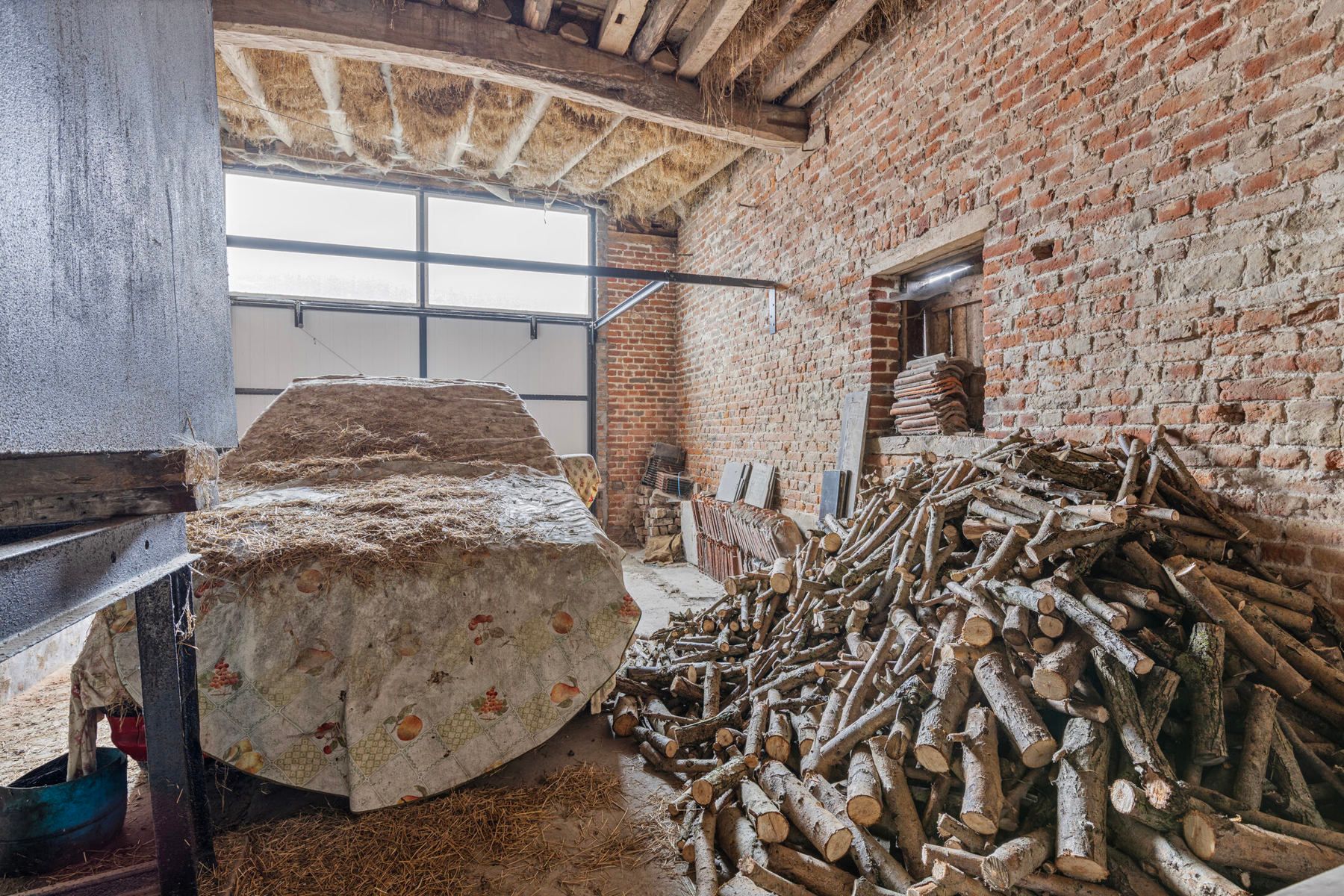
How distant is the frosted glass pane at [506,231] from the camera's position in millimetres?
7785

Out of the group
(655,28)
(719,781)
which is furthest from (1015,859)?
(655,28)

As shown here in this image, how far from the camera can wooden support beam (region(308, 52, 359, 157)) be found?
4.89m

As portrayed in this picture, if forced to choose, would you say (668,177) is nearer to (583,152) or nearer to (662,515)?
(583,152)

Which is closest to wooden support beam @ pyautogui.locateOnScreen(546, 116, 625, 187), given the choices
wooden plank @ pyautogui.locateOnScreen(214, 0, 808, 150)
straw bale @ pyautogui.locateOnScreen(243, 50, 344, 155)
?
wooden plank @ pyautogui.locateOnScreen(214, 0, 808, 150)

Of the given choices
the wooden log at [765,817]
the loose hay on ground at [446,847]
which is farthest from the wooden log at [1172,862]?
the loose hay on ground at [446,847]

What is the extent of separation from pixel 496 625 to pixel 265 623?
82cm

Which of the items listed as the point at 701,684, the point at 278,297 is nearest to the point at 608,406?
the point at 278,297

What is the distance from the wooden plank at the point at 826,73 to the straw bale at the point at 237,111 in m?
4.55

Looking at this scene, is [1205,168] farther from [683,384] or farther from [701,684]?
[683,384]

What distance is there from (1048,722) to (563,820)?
1774 mm

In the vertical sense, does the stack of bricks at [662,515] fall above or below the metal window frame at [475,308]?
below

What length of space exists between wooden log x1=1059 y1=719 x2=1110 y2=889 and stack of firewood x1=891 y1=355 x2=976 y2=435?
2515mm

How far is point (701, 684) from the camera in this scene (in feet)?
10.8

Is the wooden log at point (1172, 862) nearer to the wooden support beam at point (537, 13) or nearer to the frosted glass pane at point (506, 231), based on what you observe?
the wooden support beam at point (537, 13)
